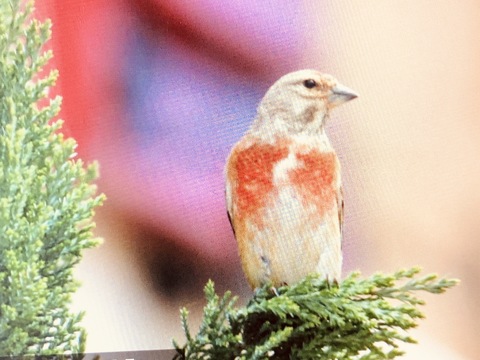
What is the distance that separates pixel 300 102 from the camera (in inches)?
31.7

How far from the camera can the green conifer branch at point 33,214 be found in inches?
23.6

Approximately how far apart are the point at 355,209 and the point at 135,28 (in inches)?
17.4

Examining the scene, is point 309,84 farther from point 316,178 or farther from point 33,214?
point 33,214

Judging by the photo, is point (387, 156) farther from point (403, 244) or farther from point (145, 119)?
point (145, 119)

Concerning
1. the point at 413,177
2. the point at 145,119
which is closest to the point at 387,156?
the point at 413,177

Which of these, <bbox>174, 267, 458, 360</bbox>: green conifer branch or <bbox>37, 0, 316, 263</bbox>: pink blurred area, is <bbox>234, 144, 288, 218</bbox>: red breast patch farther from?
<bbox>174, 267, 458, 360</bbox>: green conifer branch

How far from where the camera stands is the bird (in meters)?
0.78

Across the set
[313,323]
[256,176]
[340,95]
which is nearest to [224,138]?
[256,176]

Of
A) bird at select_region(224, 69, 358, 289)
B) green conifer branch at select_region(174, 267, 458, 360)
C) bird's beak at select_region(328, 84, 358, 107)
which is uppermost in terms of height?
bird's beak at select_region(328, 84, 358, 107)

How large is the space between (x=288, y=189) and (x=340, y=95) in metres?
0.17

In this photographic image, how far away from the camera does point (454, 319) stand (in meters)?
0.85

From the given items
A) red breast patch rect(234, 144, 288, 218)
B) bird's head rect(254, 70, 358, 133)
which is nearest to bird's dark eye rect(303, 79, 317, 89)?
bird's head rect(254, 70, 358, 133)

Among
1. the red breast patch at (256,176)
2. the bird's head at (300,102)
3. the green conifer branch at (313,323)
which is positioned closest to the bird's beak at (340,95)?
the bird's head at (300,102)

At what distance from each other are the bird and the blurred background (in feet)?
0.09
